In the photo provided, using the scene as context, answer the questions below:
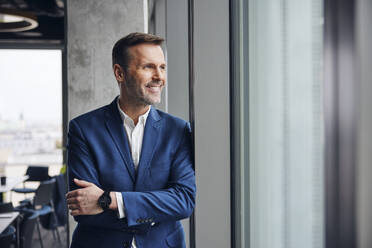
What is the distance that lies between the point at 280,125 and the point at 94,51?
263 cm

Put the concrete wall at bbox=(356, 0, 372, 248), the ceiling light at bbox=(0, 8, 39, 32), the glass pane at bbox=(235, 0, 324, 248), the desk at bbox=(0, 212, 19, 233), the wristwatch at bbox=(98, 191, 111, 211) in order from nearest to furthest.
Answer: the concrete wall at bbox=(356, 0, 372, 248), the glass pane at bbox=(235, 0, 324, 248), the wristwatch at bbox=(98, 191, 111, 211), the desk at bbox=(0, 212, 19, 233), the ceiling light at bbox=(0, 8, 39, 32)

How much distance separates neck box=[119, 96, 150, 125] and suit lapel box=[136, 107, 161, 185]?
5cm

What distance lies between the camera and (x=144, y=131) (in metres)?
1.63

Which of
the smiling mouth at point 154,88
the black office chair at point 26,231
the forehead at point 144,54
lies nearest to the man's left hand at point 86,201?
the smiling mouth at point 154,88

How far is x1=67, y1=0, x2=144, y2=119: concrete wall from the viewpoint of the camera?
3.24m

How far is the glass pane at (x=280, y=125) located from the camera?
2.60 ft

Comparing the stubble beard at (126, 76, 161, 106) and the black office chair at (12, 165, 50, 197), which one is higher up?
the stubble beard at (126, 76, 161, 106)

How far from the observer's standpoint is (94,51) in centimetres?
325

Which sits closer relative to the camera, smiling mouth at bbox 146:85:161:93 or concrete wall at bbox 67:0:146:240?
smiling mouth at bbox 146:85:161:93

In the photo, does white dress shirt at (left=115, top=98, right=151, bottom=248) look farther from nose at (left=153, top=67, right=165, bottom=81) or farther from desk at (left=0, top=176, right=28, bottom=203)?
desk at (left=0, top=176, right=28, bottom=203)

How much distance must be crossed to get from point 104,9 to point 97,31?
232mm

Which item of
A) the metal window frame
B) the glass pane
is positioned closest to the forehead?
the glass pane

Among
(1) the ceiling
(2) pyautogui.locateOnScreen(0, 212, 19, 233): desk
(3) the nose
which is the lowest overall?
(2) pyautogui.locateOnScreen(0, 212, 19, 233): desk

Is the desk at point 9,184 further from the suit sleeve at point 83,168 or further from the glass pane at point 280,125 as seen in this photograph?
the glass pane at point 280,125
